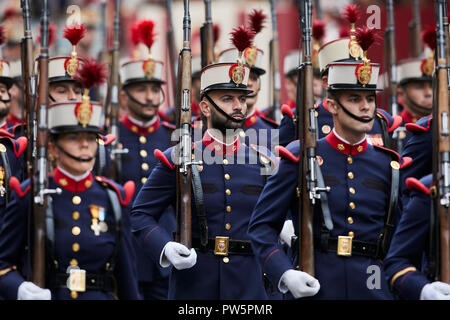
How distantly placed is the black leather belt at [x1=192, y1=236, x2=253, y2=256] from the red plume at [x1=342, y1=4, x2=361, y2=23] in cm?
212

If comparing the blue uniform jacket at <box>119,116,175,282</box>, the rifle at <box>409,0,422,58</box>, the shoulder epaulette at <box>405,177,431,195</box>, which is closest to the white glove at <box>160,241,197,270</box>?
the shoulder epaulette at <box>405,177,431,195</box>

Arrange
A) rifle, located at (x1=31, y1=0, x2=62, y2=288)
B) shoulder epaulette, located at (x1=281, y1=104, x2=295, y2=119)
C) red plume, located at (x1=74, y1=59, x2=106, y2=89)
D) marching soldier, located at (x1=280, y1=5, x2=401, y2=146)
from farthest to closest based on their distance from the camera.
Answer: shoulder epaulette, located at (x1=281, y1=104, x2=295, y2=119) → marching soldier, located at (x1=280, y1=5, x2=401, y2=146) → red plume, located at (x1=74, y1=59, x2=106, y2=89) → rifle, located at (x1=31, y1=0, x2=62, y2=288)

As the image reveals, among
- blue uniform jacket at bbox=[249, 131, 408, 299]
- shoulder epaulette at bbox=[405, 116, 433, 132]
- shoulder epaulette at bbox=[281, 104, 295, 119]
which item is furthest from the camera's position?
shoulder epaulette at bbox=[281, 104, 295, 119]

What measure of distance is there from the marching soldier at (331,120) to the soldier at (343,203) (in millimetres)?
851

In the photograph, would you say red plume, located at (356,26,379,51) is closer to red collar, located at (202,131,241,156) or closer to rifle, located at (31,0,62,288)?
red collar, located at (202,131,241,156)

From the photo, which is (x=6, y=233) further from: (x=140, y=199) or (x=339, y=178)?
(x=339, y=178)

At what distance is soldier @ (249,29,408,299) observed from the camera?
310 inches

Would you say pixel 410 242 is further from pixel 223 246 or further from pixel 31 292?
pixel 31 292

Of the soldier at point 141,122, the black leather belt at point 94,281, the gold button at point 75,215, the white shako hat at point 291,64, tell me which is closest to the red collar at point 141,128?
the soldier at point 141,122

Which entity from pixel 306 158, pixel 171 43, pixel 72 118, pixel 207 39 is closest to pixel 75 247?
pixel 72 118

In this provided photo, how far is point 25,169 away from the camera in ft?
31.5

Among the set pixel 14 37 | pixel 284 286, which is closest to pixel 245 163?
pixel 284 286

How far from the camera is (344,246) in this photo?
792 centimetres
